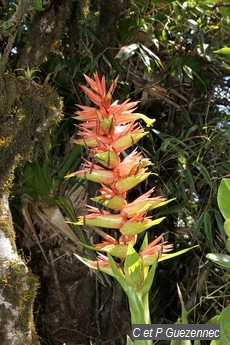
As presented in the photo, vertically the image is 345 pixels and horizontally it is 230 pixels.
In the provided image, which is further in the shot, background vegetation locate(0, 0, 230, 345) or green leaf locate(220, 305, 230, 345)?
background vegetation locate(0, 0, 230, 345)

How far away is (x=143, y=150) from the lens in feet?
5.37

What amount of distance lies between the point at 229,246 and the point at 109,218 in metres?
0.18

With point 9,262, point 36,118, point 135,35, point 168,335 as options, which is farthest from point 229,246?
point 135,35

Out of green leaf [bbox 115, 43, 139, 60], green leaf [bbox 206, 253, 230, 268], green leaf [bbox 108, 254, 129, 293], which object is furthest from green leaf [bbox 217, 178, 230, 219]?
green leaf [bbox 115, 43, 139, 60]

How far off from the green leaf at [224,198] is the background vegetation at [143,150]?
66cm

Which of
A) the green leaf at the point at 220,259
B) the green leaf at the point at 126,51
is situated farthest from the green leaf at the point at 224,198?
the green leaf at the point at 126,51

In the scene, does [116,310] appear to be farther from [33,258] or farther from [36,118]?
[36,118]

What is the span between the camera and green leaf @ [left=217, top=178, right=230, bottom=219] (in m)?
0.82

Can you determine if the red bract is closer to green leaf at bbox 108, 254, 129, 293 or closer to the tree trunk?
green leaf at bbox 108, 254, 129, 293

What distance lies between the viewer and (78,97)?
1.63 metres

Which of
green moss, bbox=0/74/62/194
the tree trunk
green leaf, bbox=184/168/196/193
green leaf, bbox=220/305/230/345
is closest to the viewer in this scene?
green leaf, bbox=220/305/230/345

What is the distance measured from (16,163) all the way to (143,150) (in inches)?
17.8

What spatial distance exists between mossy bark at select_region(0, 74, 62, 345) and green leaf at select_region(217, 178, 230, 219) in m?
0.51

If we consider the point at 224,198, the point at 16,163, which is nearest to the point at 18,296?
the point at 16,163
